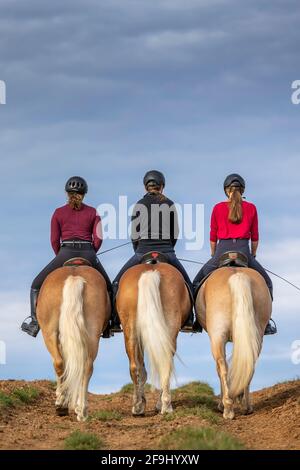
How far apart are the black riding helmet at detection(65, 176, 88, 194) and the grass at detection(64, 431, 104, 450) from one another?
Result: 508cm

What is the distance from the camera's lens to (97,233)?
1486 centimetres

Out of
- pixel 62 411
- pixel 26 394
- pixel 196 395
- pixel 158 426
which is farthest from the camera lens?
pixel 196 395

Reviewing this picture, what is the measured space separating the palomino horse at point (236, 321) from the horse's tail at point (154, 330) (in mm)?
859

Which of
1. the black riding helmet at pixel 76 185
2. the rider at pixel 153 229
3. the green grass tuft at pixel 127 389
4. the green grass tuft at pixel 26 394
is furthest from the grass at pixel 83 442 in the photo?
the green grass tuft at pixel 127 389

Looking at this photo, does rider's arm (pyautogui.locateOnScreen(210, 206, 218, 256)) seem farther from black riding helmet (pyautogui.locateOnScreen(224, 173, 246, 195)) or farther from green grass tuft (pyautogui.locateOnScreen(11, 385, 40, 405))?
green grass tuft (pyautogui.locateOnScreen(11, 385, 40, 405))

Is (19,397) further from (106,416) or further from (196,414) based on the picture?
(196,414)

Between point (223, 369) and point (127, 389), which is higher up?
point (223, 369)

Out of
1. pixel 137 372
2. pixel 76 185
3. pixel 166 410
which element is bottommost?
pixel 166 410

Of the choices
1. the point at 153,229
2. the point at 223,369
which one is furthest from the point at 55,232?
the point at 223,369

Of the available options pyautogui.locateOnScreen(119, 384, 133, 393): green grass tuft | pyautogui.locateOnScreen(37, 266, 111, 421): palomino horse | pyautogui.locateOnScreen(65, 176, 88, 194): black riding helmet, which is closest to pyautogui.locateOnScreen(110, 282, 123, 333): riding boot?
pyautogui.locateOnScreen(37, 266, 111, 421): palomino horse

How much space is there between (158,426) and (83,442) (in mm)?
1778

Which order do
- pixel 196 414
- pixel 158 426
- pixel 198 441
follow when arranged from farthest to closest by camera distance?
pixel 196 414
pixel 158 426
pixel 198 441

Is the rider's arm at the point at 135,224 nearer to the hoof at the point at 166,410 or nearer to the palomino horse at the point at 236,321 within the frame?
the palomino horse at the point at 236,321
